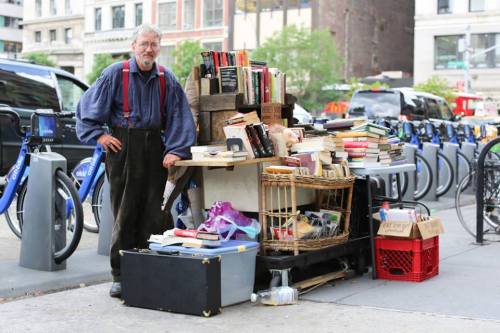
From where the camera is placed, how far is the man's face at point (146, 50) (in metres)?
5.65

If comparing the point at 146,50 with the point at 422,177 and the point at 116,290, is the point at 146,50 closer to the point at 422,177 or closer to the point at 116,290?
the point at 116,290

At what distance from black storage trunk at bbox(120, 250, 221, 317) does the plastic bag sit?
43cm

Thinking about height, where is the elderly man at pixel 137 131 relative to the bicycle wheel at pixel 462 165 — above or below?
above

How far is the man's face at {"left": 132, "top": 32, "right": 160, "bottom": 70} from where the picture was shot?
5.65 metres

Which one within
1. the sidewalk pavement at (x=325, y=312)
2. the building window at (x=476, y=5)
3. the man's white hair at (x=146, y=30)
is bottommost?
the sidewalk pavement at (x=325, y=312)

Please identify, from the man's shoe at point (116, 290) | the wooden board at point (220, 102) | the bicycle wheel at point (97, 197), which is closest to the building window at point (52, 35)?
the bicycle wheel at point (97, 197)

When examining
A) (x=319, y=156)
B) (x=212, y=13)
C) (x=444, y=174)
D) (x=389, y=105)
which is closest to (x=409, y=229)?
(x=319, y=156)

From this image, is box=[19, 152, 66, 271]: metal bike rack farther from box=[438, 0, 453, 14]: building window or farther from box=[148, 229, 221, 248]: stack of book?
box=[438, 0, 453, 14]: building window

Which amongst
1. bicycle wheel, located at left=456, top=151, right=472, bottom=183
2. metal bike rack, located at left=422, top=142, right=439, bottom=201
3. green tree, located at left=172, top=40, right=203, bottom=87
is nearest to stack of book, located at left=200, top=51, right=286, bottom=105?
metal bike rack, located at left=422, top=142, right=439, bottom=201

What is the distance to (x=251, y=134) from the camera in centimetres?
583

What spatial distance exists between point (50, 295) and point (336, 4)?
59.9 m

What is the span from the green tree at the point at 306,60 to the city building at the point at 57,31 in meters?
28.7

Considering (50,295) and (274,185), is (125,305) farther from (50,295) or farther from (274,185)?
(274,185)

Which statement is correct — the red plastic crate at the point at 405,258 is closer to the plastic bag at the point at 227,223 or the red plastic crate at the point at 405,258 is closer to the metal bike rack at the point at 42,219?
the plastic bag at the point at 227,223
